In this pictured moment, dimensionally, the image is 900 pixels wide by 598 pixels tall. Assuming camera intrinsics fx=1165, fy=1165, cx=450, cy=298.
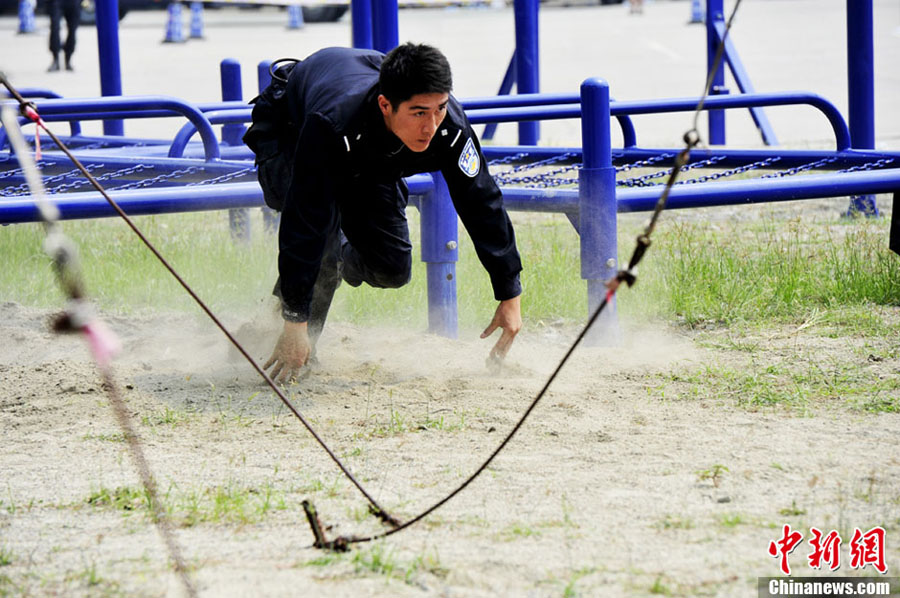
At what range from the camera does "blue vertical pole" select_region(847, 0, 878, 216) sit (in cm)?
740

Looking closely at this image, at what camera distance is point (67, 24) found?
57.7ft

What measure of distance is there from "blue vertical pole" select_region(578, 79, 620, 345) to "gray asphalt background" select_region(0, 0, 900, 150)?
554 cm

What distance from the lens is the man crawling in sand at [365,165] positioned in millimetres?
3414

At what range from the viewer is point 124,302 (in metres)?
5.59

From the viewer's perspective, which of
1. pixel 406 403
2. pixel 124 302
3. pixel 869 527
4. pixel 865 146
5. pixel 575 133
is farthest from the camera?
pixel 575 133

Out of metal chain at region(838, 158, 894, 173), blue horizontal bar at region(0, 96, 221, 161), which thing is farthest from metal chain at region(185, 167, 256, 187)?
metal chain at region(838, 158, 894, 173)

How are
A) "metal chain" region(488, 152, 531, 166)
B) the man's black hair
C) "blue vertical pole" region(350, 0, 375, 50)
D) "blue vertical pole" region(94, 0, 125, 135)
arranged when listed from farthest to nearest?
"blue vertical pole" region(94, 0, 125, 135) < "blue vertical pole" region(350, 0, 375, 50) < "metal chain" region(488, 152, 531, 166) < the man's black hair

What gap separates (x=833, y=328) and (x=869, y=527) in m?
2.23

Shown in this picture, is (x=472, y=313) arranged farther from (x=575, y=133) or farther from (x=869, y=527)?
(x=575, y=133)

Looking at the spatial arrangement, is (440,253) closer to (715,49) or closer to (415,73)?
(415,73)

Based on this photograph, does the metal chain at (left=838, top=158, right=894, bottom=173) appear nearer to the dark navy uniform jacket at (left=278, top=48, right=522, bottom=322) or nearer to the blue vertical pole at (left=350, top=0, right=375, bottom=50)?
the dark navy uniform jacket at (left=278, top=48, right=522, bottom=322)

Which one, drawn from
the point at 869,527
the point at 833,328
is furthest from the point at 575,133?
the point at 869,527

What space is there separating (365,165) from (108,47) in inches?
198

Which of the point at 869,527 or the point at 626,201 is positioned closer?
the point at 869,527
